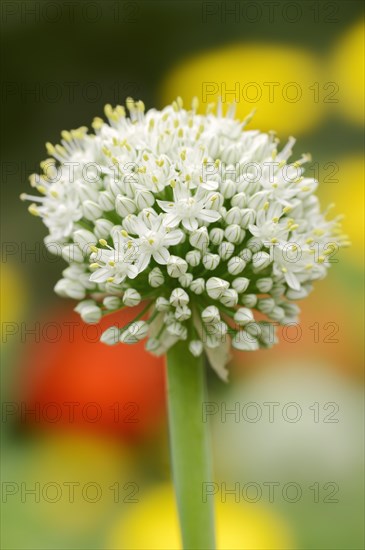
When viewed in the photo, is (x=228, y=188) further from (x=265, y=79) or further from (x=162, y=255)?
(x=265, y=79)

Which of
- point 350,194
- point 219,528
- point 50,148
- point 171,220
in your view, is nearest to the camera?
point 171,220

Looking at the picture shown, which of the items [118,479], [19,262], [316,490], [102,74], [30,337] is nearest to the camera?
[316,490]

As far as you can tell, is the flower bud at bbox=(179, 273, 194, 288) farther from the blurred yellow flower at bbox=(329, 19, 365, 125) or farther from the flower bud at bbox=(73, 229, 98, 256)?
the blurred yellow flower at bbox=(329, 19, 365, 125)

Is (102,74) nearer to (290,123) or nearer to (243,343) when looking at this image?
(290,123)

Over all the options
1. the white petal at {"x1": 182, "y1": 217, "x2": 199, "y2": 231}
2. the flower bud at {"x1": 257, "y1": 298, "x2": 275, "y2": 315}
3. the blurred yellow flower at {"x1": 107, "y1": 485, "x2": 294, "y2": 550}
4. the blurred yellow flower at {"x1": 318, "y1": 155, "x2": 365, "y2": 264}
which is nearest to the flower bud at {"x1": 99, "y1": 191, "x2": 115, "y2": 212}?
the white petal at {"x1": 182, "y1": 217, "x2": 199, "y2": 231}

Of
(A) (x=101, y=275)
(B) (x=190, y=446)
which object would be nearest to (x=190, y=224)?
(A) (x=101, y=275)

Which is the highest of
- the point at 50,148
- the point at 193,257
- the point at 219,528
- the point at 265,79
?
the point at 265,79

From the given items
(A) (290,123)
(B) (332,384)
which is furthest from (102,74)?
(B) (332,384)

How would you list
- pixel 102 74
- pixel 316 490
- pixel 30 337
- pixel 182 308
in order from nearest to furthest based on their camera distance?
pixel 182 308, pixel 316 490, pixel 30 337, pixel 102 74
